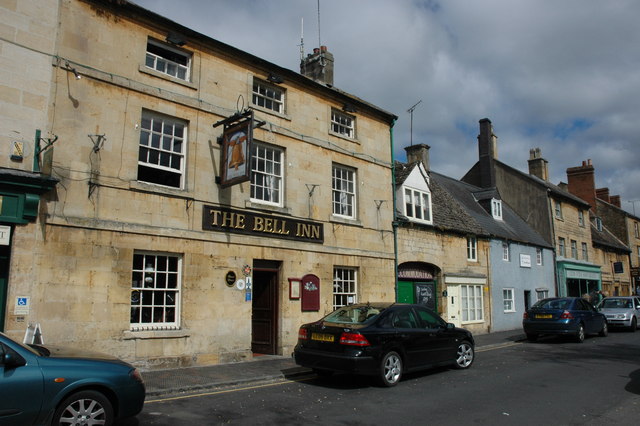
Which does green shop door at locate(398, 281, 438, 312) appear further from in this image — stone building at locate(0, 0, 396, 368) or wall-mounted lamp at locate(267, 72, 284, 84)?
wall-mounted lamp at locate(267, 72, 284, 84)

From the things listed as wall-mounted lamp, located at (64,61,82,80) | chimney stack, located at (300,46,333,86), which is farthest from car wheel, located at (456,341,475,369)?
wall-mounted lamp, located at (64,61,82,80)

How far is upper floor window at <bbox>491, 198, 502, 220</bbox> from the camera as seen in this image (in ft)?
89.7

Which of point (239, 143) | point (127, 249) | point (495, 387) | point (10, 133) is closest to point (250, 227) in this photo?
point (239, 143)

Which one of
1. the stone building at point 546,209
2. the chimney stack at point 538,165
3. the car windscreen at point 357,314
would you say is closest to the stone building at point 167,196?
the car windscreen at point 357,314

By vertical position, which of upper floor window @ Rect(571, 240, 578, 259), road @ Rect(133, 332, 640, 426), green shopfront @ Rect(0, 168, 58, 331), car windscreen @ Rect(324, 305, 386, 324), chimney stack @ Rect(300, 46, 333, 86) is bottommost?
road @ Rect(133, 332, 640, 426)

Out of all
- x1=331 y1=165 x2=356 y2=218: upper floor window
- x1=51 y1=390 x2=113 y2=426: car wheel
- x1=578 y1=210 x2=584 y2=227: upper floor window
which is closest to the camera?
x1=51 y1=390 x2=113 y2=426: car wheel

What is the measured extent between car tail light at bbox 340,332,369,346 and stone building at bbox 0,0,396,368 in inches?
167

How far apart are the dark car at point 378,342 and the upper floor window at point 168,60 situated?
7271 millimetres

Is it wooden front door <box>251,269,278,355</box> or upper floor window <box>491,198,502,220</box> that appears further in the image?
upper floor window <box>491,198,502,220</box>

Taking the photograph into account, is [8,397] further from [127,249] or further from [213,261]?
[213,261]

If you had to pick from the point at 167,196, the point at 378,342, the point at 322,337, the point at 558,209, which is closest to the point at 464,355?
the point at 378,342

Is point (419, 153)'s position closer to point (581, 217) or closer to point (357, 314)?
point (357, 314)

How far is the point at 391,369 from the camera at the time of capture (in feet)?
30.4

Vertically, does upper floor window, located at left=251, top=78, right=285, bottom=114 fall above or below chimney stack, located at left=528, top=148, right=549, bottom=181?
below
